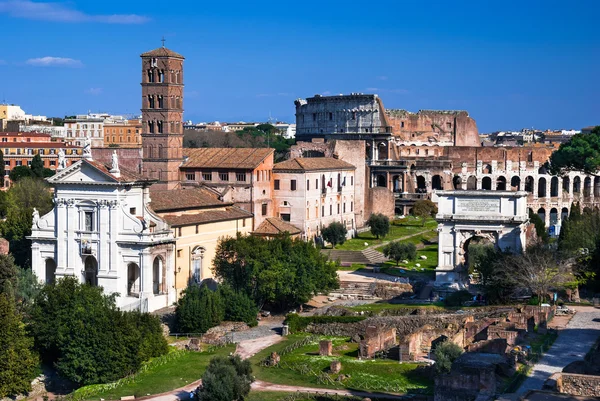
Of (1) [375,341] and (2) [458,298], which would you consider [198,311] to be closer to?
(1) [375,341]

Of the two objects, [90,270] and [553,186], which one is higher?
[553,186]

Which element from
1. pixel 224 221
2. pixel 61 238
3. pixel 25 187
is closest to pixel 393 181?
pixel 25 187

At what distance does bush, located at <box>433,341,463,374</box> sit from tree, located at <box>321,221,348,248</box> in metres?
32.9

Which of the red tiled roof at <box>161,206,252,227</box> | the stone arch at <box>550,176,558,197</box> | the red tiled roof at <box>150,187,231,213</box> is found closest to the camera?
the red tiled roof at <box>161,206,252,227</box>

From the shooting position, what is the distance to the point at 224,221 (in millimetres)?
60438

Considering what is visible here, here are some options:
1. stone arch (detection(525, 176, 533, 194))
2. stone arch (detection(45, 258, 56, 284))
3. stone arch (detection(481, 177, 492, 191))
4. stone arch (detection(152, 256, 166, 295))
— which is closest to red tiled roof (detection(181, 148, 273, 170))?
stone arch (detection(152, 256, 166, 295))

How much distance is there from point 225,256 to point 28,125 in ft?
305

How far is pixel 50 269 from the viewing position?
56812mm

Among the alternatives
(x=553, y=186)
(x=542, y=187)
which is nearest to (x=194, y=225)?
(x=542, y=187)

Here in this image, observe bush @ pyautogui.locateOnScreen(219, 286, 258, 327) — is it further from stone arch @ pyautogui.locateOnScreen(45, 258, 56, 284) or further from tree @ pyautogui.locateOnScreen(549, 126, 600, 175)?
tree @ pyautogui.locateOnScreen(549, 126, 600, 175)

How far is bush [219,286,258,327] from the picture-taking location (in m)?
50.8

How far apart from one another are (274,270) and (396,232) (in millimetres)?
30304

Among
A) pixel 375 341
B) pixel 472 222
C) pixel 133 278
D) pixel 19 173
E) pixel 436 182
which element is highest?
pixel 19 173

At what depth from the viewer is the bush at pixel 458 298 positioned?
52938 millimetres
